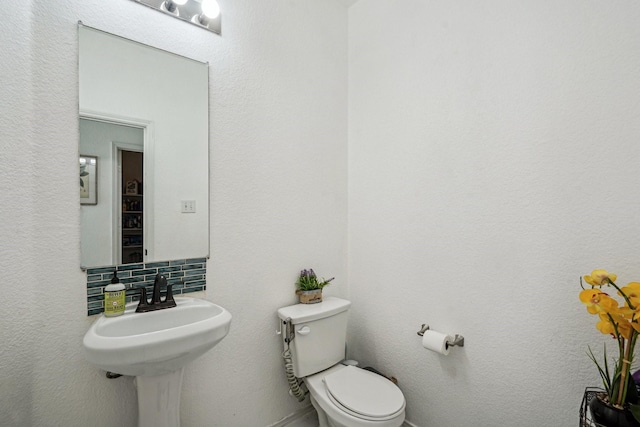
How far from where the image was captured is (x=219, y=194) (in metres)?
1.53

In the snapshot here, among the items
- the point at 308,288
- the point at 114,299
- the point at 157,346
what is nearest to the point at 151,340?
the point at 157,346

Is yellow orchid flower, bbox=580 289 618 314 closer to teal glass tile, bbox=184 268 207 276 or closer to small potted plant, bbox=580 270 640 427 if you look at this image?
small potted plant, bbox=580 270 640 427

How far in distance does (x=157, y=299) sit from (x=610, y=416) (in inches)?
64.7

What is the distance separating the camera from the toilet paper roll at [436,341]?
1.44m

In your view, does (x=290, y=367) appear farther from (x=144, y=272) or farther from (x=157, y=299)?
(x=144, y=272)

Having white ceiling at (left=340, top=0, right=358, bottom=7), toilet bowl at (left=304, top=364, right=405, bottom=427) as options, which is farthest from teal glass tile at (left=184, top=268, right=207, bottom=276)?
white ceiling at (left=340, top=0, right=358, bottom=7)

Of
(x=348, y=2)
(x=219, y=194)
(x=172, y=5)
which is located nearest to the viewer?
(x=172, y=5)

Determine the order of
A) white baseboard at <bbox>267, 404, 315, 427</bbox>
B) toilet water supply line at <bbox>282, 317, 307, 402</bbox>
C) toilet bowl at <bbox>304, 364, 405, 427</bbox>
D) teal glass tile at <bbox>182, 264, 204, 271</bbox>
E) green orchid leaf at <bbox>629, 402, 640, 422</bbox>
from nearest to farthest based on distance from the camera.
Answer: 1. green orchid leaf at <bbox>629, 402, 640, 422</bbox>
2. toilet bowl at <bbox>304, 364, 405, 427</bbox>
3. teal glass tile at <bbox>182, 264, 204, 271</bbox>
4. toilet water supply line at <bbox>282, 317, 307, 402</bbox>
5. white baseboard at <bbox>267, 404, 315, 427</bbox>

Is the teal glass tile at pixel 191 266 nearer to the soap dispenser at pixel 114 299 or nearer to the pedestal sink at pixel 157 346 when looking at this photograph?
the pedestal sink at pixel 157 346

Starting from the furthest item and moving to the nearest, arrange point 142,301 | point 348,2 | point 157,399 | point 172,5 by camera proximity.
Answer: point 348,2
point 172,5
point 142,301
point 157,399

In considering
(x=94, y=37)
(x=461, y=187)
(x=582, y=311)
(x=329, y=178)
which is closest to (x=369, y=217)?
(x=329, y=178)

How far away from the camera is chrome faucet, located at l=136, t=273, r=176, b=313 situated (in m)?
1.28

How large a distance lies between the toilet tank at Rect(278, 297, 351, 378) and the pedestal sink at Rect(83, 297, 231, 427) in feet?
1.50

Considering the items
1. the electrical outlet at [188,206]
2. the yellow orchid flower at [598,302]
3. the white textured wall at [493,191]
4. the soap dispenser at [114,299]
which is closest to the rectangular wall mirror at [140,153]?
the electrical outlet at [188,206]
